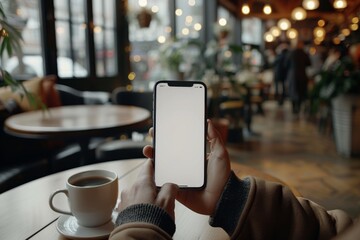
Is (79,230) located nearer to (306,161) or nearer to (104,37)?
(306,161)

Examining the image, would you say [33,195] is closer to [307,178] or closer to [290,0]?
[307,178]

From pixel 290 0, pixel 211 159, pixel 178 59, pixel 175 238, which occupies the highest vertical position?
pixel 290 0

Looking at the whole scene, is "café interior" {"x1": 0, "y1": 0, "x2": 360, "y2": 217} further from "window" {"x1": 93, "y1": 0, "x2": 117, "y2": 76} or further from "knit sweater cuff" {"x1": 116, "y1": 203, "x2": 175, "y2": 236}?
"knit sweater cuff" {"x1": 116, "y1": 203, "x2": 175, "y2": 236}

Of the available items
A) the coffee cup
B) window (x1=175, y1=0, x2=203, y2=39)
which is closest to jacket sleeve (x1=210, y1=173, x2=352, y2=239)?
the coffee cup

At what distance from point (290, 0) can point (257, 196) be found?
11.3 m

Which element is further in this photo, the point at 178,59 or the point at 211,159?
the point at 178,59

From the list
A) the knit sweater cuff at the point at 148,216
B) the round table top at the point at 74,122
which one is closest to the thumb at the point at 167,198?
the knit sweater cuff at the point at 148,216

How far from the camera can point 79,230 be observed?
0.66 m

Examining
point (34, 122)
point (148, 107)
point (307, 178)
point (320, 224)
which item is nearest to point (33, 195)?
point (320, 224)

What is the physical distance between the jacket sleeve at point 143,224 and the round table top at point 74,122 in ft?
3.75

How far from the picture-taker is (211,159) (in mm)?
739

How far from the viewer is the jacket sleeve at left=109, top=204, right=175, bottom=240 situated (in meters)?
0.50

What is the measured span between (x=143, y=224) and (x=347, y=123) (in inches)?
154

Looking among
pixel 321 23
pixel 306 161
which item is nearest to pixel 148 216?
pixel 306 161
